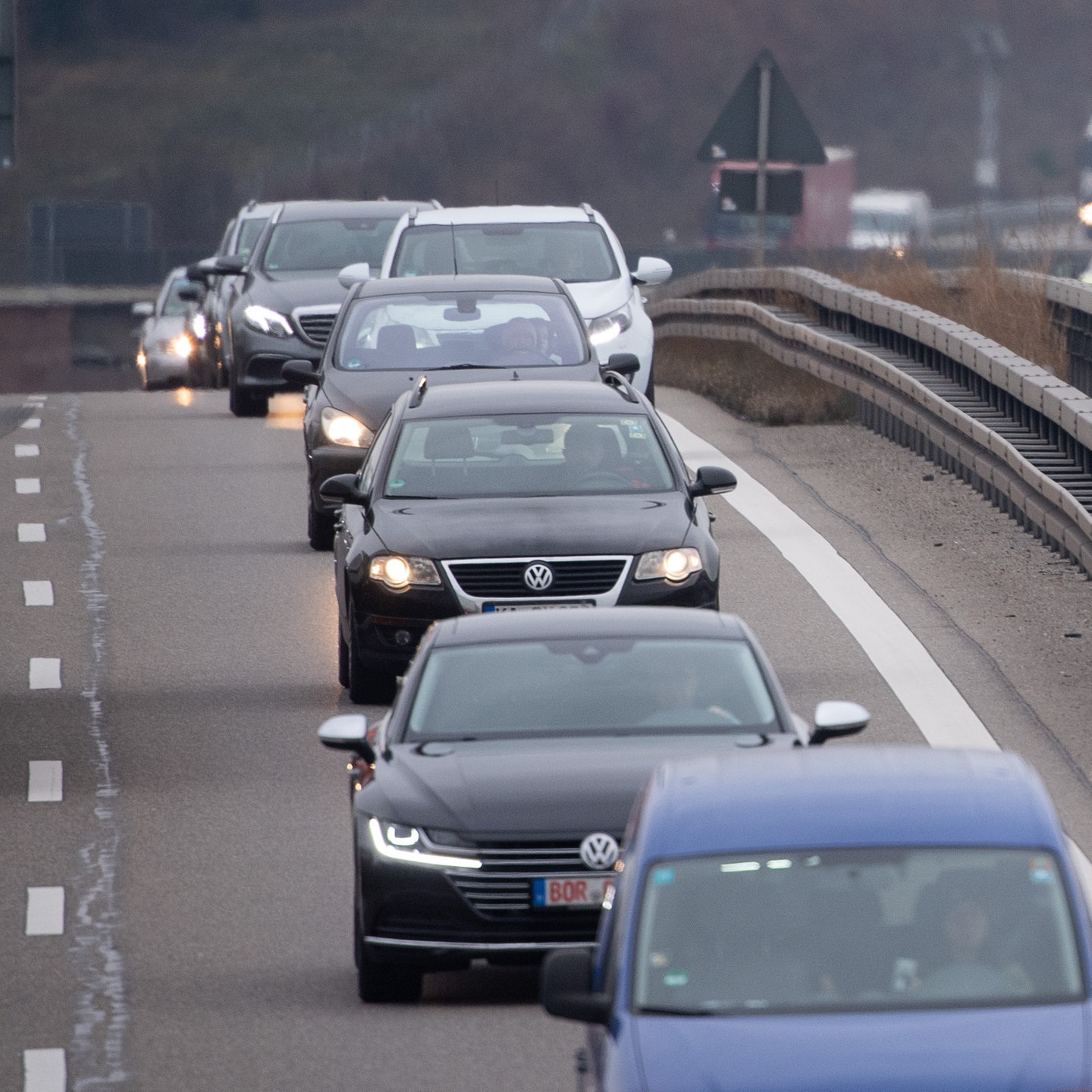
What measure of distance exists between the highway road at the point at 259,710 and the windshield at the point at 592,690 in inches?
32.8

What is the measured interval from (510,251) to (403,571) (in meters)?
10.3

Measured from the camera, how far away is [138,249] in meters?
69.5

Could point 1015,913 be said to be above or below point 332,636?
above

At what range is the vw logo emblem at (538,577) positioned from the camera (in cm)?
1325

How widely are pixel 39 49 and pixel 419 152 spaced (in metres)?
39.1

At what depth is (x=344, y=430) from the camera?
17609mm

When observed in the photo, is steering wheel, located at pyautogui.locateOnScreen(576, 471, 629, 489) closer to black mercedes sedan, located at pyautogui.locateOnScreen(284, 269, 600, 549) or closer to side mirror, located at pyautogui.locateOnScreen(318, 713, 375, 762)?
black mercedes sedan, located at pyautogui.locateOnScreen(284, 269, 600, 549)

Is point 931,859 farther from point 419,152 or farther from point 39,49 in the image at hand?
point 39,49

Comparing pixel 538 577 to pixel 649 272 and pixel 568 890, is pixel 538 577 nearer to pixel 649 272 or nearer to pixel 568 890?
pixel 568 890

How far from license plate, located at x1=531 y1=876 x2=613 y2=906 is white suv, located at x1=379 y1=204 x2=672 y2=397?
14134mm

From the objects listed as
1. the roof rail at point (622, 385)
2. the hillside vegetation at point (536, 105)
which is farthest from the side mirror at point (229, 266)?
the hillside vegetation at point (536, 105)

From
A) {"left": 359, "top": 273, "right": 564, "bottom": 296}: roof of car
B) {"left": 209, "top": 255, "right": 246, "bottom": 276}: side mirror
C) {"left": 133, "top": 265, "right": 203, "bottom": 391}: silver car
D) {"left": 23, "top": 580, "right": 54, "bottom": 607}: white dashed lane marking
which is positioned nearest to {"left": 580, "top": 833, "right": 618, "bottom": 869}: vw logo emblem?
{"left": 23, "top": 580, "right": 54, "bottom": 607}: white dashed lane marking

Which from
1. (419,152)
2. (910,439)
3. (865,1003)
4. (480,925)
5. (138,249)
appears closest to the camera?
(865,1003)

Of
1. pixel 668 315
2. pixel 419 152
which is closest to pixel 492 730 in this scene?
pixel 668 315
